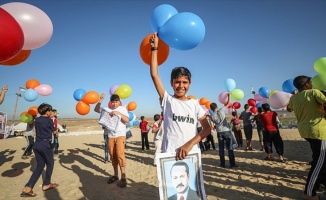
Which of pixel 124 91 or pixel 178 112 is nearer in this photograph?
pixel 178 112

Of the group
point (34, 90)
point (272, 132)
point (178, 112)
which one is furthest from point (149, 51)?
point (34, 90)

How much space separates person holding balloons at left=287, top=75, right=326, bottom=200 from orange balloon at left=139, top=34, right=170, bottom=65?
8.35 feet

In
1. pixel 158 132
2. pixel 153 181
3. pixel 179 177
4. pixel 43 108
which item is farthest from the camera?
pixel 158 132

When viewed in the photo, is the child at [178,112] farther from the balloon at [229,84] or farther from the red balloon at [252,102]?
the red balloon at [252,102]

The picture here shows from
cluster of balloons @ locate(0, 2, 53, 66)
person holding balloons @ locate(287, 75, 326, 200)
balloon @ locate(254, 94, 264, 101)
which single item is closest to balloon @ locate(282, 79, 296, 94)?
person holding balloons @ locate(287, 75, 326, 200)

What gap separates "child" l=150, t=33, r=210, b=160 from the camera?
2.00 metres

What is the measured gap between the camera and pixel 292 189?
4.30m

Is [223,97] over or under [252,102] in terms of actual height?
over

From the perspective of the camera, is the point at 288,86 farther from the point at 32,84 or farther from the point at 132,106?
the point at 32,84

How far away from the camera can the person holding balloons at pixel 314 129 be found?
3.27 m

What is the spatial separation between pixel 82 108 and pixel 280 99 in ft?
20.1

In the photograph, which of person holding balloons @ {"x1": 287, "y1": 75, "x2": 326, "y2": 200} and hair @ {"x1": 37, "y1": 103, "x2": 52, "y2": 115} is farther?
hair @ {"x1": 37, "y1": 103, "x2": 52, "y2": 115}

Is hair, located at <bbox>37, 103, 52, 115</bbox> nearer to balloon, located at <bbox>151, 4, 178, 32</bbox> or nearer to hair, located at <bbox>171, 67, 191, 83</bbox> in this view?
balloon, located at <bbox>151, 4, 178, 32</bbox>

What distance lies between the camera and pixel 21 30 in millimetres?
3082
